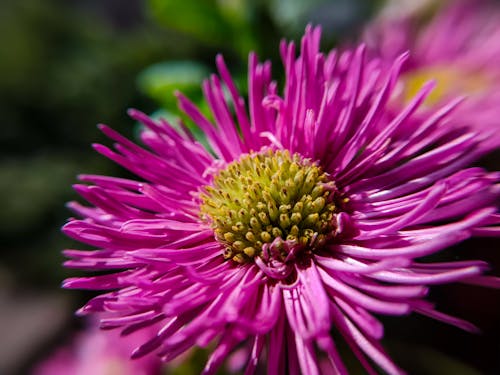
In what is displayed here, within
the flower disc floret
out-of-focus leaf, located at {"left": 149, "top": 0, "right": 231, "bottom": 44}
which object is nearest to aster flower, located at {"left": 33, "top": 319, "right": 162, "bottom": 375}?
the flower disc floret

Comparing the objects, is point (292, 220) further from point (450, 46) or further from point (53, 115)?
point (53, 115)

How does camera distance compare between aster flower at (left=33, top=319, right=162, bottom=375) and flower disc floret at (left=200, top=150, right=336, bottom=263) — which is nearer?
flower disc floret at (left=200, top=150, right=336, bottom=263)

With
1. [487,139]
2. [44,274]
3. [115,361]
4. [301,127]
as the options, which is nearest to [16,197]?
[44,274]

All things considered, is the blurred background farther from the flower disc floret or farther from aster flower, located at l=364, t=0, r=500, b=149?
the flower disc floret

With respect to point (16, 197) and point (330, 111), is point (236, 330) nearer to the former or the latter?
point (330, 111)

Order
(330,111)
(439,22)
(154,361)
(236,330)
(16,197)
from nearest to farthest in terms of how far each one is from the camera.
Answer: (236,330) < (330,111) < (154,361) < (439,22) < (16,197)

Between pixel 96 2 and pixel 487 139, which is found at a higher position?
pixel 96 2

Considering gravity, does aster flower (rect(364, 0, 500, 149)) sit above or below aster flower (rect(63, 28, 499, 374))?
above

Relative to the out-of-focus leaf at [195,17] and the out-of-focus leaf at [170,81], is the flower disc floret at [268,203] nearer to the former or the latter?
the out-of-focus leaf at [170,81]
